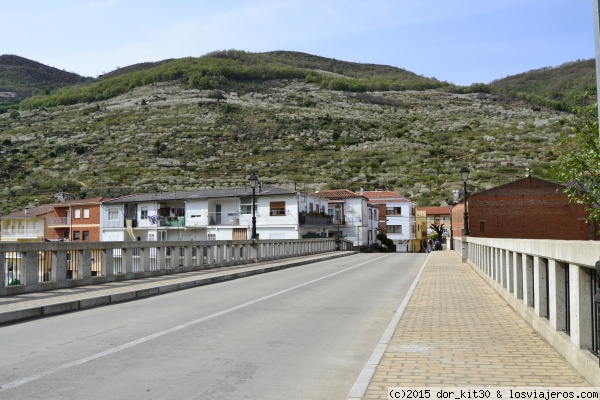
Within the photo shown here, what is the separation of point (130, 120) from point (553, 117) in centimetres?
9219

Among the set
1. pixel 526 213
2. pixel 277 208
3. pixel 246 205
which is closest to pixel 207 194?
pixel 246 205

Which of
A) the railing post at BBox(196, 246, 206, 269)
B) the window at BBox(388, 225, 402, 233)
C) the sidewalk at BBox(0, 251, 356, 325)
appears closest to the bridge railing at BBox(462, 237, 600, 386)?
the sidewalk at BBox(0, 251, 356, 325)

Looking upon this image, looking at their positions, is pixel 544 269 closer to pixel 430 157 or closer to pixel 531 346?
pixel 531 346

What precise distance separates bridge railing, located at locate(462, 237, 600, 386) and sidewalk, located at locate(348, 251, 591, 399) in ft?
0.69

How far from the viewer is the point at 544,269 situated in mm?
8930

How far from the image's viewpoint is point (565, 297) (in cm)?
763

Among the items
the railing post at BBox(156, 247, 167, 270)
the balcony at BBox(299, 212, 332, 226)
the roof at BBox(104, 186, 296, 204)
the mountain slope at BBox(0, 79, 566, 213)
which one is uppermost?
the mountain slope at BBox(0, 79, 566, 213)

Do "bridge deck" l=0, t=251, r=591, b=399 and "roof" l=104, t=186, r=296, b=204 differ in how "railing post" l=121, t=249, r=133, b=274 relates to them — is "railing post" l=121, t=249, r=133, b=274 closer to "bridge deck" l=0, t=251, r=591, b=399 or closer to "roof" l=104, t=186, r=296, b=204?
"bridge deck" l=0, t=251, r=591, b=399

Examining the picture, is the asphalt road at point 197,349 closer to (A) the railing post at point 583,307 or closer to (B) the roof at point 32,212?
(A) the railing post at point 583,307

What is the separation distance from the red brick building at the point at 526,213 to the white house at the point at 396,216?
26.6 meters

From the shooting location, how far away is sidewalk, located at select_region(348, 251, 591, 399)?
6.47 m

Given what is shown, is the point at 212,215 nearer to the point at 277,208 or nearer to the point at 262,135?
the point at 277,208

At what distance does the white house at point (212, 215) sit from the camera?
65.2 m

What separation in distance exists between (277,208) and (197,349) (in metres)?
56.9
